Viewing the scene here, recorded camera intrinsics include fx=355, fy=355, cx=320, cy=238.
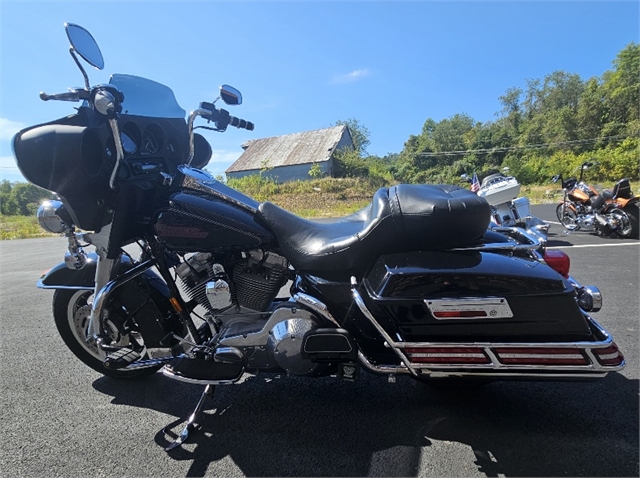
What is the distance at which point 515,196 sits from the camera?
570cm

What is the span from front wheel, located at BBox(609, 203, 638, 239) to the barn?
80.4 feet

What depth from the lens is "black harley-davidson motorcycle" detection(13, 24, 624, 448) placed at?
4.92 feet

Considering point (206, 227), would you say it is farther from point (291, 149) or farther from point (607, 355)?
point (291, 149)

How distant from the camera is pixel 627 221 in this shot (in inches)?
252

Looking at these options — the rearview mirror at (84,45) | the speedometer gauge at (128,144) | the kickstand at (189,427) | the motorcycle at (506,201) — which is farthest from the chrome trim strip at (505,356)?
the motorcycle at (506,201)

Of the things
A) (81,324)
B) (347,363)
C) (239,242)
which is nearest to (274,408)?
(347,363)

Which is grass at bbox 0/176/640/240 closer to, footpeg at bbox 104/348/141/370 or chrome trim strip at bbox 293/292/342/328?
footpeg at bbox 104/348/141/370

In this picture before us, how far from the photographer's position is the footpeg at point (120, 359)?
6.83 ft

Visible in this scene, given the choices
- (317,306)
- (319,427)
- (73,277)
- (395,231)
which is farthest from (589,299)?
(73,277)

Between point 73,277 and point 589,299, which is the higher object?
point 73,277

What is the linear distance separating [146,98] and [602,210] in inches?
317

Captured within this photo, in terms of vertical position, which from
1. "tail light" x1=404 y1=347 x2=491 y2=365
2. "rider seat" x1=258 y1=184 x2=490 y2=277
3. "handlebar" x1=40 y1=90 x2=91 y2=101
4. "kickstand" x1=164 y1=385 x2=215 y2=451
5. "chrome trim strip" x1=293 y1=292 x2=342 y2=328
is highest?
"handlebar" x1=40 y1=90 x2=91 y2=101

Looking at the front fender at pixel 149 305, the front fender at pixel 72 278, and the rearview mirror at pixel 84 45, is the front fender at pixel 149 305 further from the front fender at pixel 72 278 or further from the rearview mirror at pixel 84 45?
the rearview mirror at pixel 84 45

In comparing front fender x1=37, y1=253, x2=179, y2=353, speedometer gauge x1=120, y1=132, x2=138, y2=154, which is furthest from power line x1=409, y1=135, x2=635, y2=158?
front fender x1=37, y1=253, x2=179, y2=353
